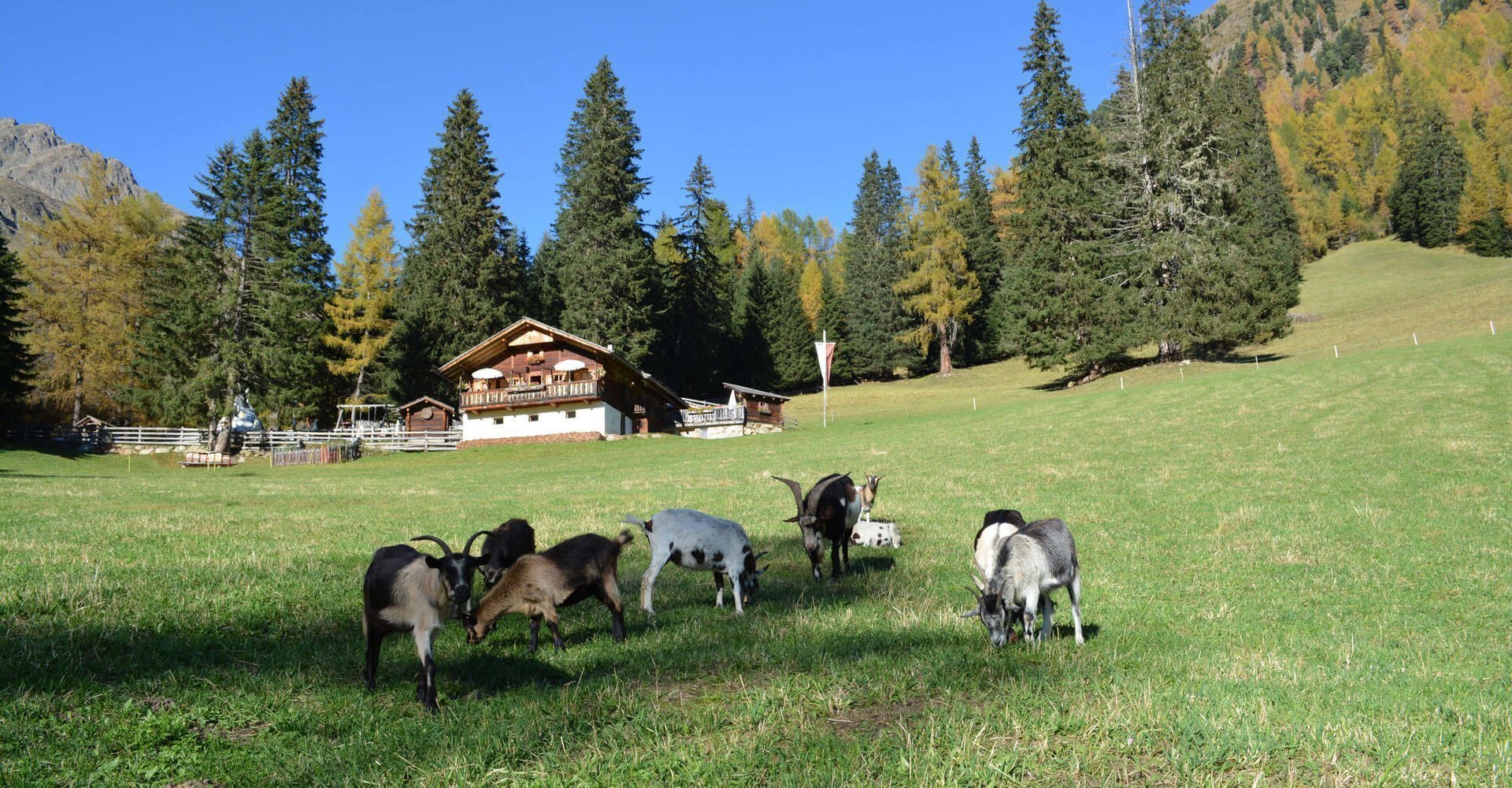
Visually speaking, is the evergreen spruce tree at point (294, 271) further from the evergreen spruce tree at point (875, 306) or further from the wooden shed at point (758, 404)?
the evergreen spruce tree at point (875, 306)

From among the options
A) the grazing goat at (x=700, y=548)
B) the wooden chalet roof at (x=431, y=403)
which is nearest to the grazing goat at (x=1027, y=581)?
the grazing goat at (x=700, y=548)

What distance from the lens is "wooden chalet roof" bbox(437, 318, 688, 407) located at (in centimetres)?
5562

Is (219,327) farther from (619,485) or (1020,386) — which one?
(1020,386)

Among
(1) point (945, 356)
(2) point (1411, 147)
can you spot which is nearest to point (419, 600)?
(1) point (945, 356)

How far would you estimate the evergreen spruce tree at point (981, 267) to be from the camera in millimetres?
87706

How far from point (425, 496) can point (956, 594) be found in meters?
19.0

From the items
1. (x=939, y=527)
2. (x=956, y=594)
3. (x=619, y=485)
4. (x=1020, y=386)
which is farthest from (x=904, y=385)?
(x=956, y=594)

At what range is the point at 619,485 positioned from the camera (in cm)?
2719

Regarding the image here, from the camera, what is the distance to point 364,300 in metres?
62.0

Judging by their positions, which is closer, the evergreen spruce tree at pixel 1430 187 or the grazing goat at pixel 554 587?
the grazing goat at pixel 554 587

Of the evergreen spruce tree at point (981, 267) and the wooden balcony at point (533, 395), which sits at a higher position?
the evergreen spruce tree at point (981, 267)

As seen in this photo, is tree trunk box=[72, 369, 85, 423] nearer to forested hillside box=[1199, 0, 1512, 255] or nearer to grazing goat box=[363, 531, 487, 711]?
grazing goat box=[363, 531, 487, 711]

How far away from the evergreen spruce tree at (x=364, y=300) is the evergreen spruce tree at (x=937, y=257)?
46381mm

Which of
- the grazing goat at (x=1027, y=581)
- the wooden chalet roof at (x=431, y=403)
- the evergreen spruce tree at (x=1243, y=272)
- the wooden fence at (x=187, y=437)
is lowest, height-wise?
the grazing goat at (x=1027, y=581)
